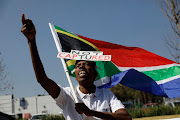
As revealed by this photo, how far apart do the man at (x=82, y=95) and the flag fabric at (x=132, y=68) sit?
2041mm

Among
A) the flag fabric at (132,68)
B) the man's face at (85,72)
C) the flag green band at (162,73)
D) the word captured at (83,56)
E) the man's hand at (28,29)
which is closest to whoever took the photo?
the man's hand at (28,29)

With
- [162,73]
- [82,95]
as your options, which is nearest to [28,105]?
[162,73]

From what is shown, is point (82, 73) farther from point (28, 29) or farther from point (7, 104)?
point (7, 104)

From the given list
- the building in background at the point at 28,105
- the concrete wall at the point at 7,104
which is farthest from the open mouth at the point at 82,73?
the concrete wall at the point at 7,104

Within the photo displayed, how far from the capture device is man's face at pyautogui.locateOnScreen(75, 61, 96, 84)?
3105mm

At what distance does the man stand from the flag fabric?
2.04 m

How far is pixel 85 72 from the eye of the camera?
314cm

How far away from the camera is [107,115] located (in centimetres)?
275

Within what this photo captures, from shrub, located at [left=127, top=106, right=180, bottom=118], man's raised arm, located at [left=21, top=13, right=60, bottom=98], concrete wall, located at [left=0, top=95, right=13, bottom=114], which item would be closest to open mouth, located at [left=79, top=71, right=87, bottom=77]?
man's raised arm, located at [left=21, top=13, right=60, bottom=98]

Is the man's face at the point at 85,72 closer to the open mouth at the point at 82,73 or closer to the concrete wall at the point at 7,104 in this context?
the open mouth at the point at 82,73

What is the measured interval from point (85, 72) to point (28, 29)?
3.06 feet

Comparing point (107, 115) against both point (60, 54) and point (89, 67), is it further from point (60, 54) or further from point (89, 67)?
point (60, 54)

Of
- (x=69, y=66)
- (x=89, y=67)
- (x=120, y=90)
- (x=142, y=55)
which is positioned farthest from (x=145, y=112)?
(x=120, y=90)

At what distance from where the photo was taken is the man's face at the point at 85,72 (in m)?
3.11
